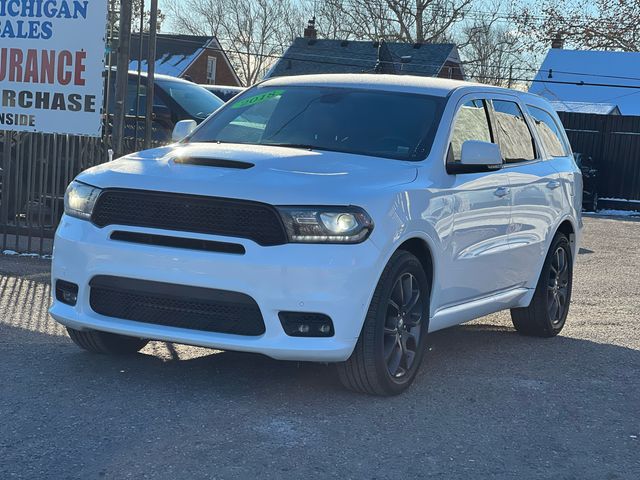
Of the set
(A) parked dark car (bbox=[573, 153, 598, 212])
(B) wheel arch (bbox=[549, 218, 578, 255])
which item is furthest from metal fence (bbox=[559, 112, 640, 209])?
(B) wheel arch (bbox=[549, 218, 578, 255])

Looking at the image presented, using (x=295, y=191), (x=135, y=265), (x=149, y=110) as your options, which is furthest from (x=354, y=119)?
(x=149, y=110)

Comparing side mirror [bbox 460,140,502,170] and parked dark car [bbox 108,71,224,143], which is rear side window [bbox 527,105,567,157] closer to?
side mirror [bbox 460,140,502,170]

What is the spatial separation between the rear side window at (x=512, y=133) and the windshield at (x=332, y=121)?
899 millimetres

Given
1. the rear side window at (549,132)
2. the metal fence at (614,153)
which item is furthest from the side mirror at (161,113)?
the metal fence at (614,153)

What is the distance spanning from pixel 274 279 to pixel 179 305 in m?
0.56

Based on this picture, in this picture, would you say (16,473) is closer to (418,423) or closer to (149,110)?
(418,423)

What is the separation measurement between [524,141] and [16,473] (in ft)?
16.0

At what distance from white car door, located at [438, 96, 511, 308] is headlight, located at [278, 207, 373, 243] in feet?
3.42

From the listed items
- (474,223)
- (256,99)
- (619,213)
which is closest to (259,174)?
(474,223)

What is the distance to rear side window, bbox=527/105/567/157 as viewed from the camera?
325 inches

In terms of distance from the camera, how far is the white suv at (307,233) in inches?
205

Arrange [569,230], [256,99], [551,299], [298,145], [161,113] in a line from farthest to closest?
[161,113]
[569,230]
[551,299]
[256,99]
[298,145]

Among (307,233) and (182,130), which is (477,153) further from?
(182,130)

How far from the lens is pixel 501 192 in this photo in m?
6.92
